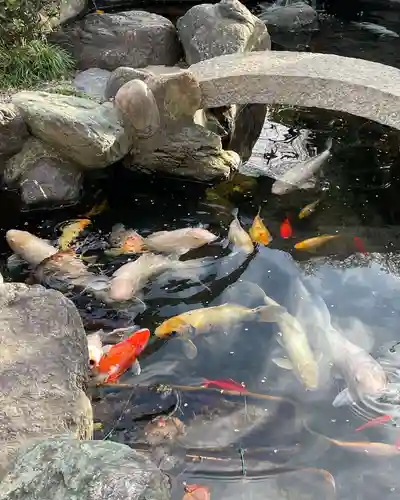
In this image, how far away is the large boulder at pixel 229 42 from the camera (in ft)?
22.6

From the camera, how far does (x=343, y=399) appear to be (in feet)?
13.1

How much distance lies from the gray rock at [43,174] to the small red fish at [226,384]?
2523mm

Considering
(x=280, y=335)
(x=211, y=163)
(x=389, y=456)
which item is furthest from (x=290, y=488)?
(x=211, y=163)

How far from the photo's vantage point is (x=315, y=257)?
5.32m

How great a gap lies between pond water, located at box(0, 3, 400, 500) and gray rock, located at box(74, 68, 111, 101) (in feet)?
4.87

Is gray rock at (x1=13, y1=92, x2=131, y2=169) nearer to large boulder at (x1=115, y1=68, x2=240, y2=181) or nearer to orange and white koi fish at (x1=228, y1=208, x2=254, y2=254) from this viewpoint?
large boulder at (x1=115, y1=68, x2=240, y2=181)

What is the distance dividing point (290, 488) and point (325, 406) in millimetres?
657

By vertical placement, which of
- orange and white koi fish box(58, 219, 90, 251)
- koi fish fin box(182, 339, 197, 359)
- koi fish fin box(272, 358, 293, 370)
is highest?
koi fish fin box(272, 358, 293, 370)

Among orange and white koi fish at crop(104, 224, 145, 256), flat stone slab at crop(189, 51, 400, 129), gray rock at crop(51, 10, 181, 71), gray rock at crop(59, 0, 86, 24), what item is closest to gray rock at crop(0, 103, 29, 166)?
orange and white koi fish at crop(104, 224, 145, 256)

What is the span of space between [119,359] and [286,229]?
220 cm

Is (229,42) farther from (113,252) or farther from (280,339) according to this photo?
(280,339)

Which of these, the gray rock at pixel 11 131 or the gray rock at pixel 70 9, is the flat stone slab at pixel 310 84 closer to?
the gray rock at pixel 11 131

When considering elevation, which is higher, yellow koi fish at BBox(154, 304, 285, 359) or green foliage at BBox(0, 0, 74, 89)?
green foliage at BBox(0, 0, 74, 89)

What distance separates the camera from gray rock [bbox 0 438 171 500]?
7.66 feet
